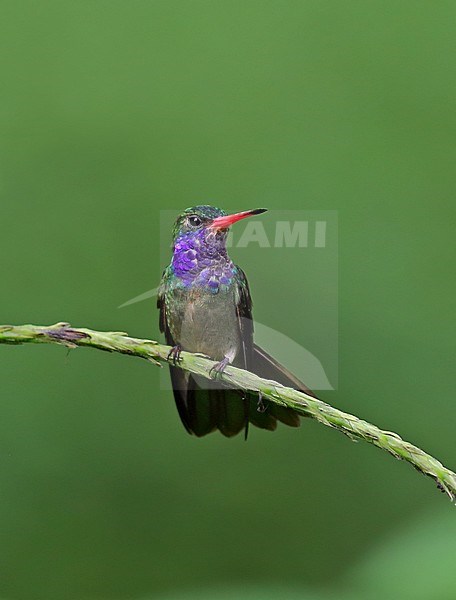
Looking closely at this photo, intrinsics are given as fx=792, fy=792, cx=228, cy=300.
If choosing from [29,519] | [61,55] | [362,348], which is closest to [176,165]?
[61,55]

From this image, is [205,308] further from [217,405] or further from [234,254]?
[234,254]

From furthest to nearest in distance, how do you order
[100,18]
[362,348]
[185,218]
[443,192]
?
[100,18]
[443,192]
[362,348]
[185,218]

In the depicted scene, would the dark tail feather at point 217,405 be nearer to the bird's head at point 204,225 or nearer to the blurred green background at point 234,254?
the bird's head at point 204,225

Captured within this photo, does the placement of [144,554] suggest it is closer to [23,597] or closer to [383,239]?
[23,597]

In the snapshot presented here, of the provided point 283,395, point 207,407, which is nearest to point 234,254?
point 207,407

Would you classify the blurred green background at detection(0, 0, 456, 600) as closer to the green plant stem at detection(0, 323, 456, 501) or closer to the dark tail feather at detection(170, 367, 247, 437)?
the dark tail feather at detection(170, 367, 247, 437)

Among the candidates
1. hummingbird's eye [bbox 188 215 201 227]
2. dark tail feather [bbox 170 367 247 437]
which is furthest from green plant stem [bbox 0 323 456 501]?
hummingbird's eye [bbox 188 215 201 227]

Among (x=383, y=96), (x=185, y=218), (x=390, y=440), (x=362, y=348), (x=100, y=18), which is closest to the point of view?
(x=390, y=440)
